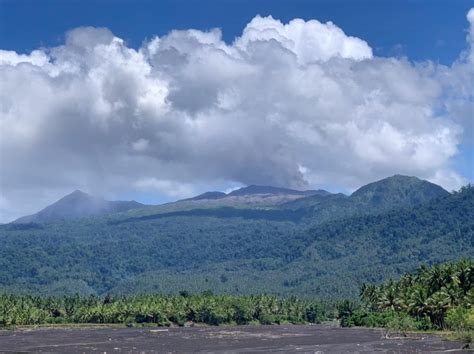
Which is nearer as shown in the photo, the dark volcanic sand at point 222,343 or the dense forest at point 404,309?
the dark volcanic sand at point 222,343

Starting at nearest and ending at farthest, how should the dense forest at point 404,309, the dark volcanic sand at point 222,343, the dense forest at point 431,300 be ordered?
the dark volcanic sand at point 222,343, the dense forest at point 431,300, the dense forest at point 404,309

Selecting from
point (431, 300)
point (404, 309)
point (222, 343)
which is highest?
point (431, 300)

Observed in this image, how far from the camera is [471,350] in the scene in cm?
9875

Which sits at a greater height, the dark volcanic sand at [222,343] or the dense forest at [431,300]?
the dense forest at [431,300]

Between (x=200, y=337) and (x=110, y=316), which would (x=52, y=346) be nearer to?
(x=200, y=337)

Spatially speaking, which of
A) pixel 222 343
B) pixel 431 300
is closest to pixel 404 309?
pixel 431 300

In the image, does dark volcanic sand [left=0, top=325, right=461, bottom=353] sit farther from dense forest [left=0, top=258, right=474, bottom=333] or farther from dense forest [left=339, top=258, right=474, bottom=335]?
dense forest [left=0, top=258, right=474, bottom=333]

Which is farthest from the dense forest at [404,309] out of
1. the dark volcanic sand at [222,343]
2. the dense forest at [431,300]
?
the dark volcanic sand at [222,343]

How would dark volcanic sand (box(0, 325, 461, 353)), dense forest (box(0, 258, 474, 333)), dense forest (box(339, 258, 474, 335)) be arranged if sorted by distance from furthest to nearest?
dense forest (box(0, 258, 474, 333))
dense forest (box(339, 258, 474, 335))
dark volcanic sand (box(0, 325, 461, 353))

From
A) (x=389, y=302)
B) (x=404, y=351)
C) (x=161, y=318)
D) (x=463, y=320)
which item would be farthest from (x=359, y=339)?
(x=161, y=318)

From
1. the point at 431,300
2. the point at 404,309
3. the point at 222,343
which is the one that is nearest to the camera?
the point at 222,343

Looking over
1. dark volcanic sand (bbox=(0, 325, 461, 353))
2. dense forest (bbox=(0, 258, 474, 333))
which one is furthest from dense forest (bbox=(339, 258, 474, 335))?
dark volcanic sand (bbox=(0, 325, 461, 353))

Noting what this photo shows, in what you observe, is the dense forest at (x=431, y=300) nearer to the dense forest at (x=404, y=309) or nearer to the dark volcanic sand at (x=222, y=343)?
the dense forest at (x=404, y=309)

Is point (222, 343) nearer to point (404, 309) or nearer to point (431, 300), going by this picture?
point (431, 300)
